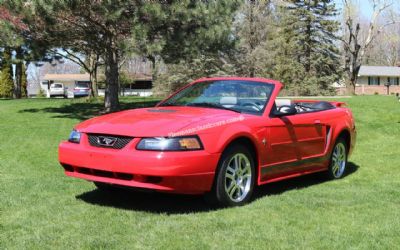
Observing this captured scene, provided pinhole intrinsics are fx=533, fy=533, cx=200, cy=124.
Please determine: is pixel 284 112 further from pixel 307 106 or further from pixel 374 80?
pixel 374 80

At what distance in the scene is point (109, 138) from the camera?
5.32m

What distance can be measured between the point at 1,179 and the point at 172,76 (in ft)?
116

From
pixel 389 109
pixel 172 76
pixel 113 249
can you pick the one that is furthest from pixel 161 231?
pixel 172 76

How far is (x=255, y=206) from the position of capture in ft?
18.6

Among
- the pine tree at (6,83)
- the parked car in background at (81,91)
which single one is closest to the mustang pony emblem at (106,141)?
the pine tree at (6,83)

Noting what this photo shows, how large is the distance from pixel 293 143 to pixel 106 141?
2.38 m

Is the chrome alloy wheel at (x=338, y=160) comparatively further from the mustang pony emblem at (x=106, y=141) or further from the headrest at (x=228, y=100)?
the mustang pony emblem at (x=106, y=141)

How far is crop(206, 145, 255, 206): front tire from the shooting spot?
541cm

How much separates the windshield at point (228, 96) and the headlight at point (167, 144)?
112cm

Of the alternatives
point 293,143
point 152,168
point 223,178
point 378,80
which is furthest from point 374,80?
point 152,168

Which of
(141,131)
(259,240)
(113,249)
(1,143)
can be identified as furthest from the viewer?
(1,143)

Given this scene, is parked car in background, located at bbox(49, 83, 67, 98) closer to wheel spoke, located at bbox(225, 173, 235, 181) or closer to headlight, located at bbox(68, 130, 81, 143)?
headlight, located at bbox(68, 130, 81, 143)

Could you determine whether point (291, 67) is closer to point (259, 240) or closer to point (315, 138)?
point (315, 138)

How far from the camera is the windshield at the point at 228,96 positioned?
6230 millimetres
